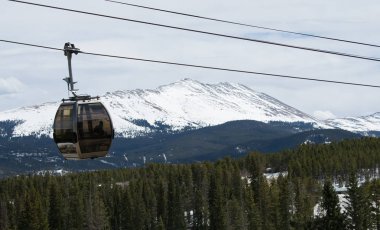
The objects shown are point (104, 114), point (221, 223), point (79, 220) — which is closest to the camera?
point (104, 114)

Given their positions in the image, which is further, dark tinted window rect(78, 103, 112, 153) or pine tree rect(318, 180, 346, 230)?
pine tree rect(318, 180, 346, 230)

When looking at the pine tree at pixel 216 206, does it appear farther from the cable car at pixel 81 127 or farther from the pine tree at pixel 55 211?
the cable car at pixel 81 127

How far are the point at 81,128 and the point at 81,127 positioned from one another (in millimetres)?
43

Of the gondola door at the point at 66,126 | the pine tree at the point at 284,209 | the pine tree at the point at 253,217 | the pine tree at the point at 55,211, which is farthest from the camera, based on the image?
the pine tree at the point at 55,211

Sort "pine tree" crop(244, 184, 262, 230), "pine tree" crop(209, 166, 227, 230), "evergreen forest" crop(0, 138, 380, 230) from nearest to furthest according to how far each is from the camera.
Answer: "evergreen forest" crop(0, 138, 380, 230)
"pine tree" crop(244, 184, 262, 230)
"pine tree" crop(209, 166, 227, 230)

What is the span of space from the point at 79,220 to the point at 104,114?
390ft

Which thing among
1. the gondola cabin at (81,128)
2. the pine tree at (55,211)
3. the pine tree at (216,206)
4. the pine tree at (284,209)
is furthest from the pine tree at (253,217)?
the gondola cabin at (81,128)

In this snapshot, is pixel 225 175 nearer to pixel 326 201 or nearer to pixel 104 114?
pixel 326 201

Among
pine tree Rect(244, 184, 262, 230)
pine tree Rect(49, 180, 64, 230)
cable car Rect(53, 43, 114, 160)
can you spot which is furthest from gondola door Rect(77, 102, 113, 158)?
pine tree Rect(49, 180, 64, 230)

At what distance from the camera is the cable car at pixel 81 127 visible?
25.3m

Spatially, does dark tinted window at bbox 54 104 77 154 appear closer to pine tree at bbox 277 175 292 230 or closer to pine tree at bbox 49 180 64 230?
pine tree at bbox 277 175 292 230

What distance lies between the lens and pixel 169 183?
160875 millimetres

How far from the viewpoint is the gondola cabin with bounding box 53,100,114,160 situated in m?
25.3

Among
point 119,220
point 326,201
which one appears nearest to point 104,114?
point 326,201
